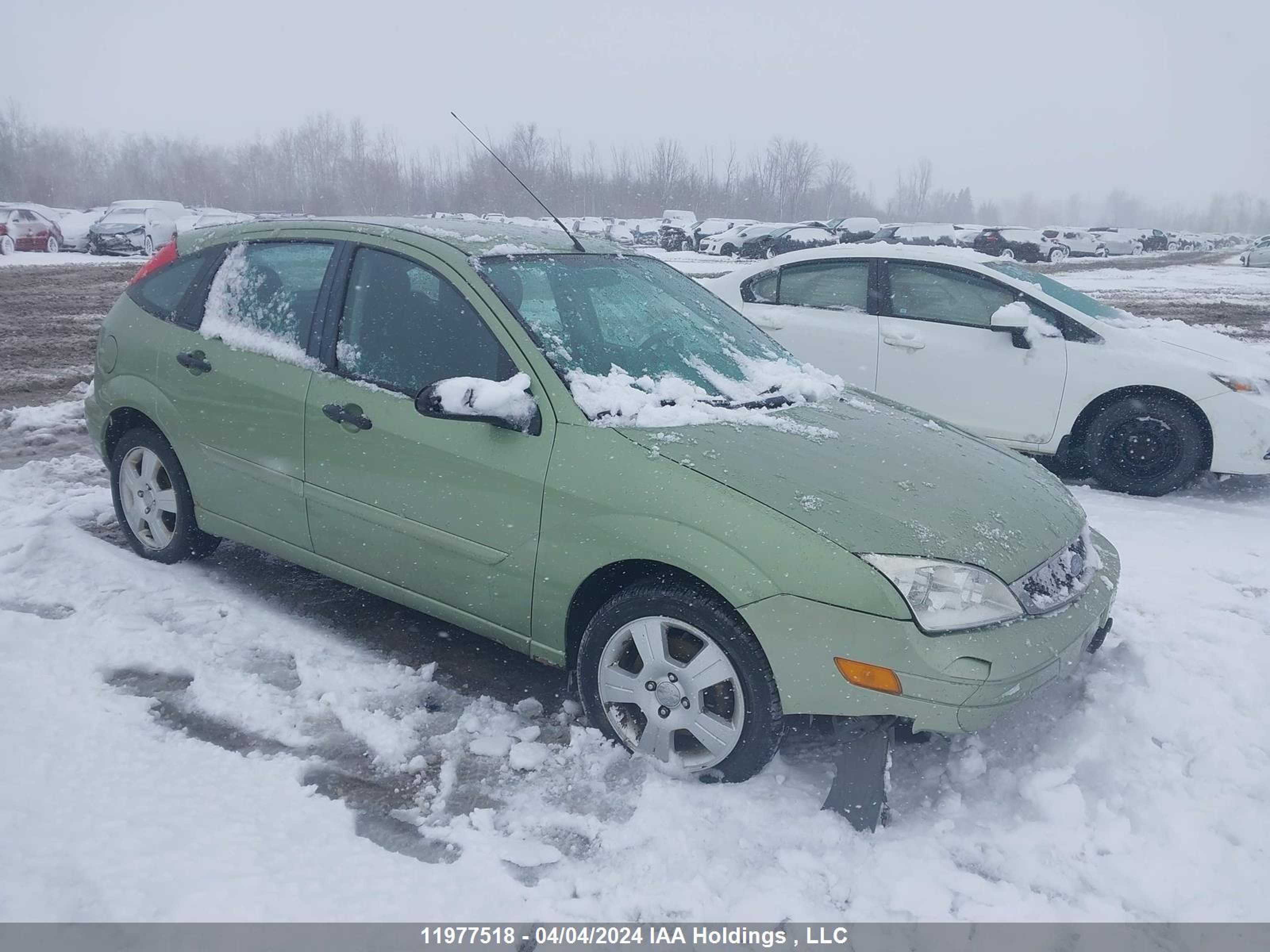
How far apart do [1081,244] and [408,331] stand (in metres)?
51.4

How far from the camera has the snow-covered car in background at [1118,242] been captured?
50125 mm

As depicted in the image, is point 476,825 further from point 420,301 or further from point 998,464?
point 998,464

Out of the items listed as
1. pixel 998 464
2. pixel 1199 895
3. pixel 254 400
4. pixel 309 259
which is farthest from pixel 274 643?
pixel 1199 895

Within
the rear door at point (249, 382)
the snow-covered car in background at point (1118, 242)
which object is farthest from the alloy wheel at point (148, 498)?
the snow-covered car in background at point (1118, 242)

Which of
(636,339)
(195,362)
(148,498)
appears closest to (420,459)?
(636,339)

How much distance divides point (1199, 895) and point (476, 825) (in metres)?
1.97

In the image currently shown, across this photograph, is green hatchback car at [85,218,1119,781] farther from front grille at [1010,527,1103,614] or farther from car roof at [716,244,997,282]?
car roof at [716,244,997,282]

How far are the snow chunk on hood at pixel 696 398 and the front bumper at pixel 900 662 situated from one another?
775mm

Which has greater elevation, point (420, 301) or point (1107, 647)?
point (420, 301)

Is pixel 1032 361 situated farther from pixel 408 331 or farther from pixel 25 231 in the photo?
pixel 25 231

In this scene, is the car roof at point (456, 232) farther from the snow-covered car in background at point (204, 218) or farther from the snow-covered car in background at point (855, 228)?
the snow-covered car in background at point (855, 228)

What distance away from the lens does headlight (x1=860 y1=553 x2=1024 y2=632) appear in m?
2.62

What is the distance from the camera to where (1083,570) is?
315 centimetres

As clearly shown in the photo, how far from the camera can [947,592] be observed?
267 cm
